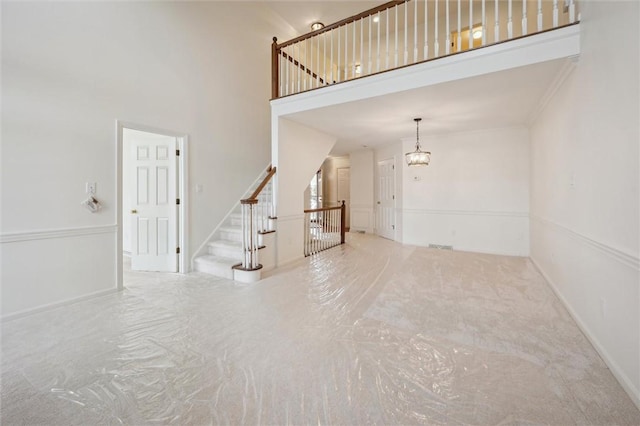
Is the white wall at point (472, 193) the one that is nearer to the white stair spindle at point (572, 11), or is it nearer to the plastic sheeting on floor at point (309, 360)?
the plastic sheeting on floor at point (309, 360)

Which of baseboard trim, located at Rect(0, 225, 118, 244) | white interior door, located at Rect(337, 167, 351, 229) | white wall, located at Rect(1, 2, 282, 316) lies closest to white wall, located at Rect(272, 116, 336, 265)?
white wall, located at Rect(1, 2, 282, 316)

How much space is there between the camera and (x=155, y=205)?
435 cm

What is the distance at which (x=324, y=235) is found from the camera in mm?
6648

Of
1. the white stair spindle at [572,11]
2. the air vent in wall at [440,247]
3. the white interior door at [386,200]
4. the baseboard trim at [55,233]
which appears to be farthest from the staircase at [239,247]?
the white stair spindle at [572,11]

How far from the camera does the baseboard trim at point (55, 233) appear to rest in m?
→ 2.65

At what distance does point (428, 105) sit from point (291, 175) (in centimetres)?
240

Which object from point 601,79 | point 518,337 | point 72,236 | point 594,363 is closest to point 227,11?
point 72,236

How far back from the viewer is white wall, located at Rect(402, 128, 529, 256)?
207 inches

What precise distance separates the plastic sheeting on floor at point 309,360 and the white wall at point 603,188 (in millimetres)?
261

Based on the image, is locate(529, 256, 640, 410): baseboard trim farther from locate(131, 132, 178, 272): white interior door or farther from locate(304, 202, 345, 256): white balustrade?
locate(131, 132, 178, 272): white interior door

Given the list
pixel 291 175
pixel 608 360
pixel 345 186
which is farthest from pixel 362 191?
pixel 608 360

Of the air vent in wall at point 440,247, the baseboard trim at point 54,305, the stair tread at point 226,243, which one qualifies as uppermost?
the stair tread at point 226,243

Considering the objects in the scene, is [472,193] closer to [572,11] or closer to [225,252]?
[572,11]

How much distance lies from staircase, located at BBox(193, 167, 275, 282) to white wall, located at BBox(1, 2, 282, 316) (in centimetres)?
26
